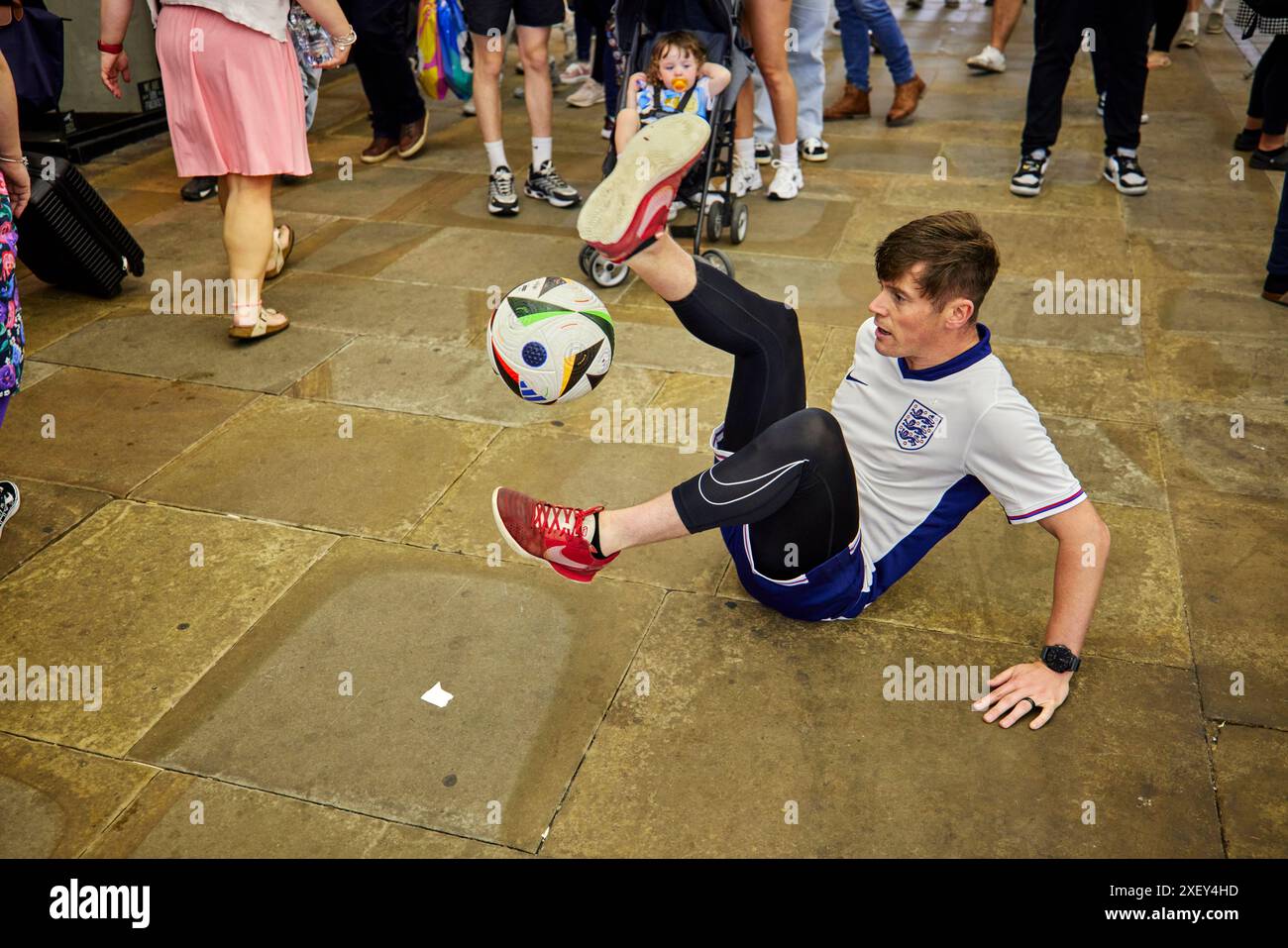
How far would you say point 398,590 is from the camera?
127 inches

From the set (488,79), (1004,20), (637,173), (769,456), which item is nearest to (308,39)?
(488,79)

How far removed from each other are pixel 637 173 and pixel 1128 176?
15.1ft

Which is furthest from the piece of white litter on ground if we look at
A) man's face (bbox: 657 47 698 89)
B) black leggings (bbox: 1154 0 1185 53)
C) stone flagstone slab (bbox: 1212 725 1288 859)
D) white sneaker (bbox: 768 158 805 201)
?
black leggings (bbox: 1154 0 1185 53)

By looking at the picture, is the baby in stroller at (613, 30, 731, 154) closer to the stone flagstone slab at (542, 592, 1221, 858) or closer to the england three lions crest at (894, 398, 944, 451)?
the england three lions crest at (894, 398, 944, 451)

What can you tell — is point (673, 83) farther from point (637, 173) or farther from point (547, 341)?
point (637, 173)

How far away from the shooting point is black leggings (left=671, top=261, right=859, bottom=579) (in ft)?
8.45

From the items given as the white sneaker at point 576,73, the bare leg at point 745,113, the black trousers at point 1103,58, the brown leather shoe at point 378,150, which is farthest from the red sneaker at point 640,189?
the white sneaker at point 576,73

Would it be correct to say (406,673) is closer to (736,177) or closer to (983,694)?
(983,694)

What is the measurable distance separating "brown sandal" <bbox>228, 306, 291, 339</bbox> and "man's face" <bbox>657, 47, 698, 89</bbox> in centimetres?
209

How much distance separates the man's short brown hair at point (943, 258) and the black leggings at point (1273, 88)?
4955 millimetres

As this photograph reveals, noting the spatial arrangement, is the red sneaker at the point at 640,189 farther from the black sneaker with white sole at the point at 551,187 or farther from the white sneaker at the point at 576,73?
the white sneaker at the point at 576,73

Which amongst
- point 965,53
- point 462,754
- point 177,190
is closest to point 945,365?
point 462,754

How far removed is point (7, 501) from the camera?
3.50 m

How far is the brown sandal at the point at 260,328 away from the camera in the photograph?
4770 millimetres
